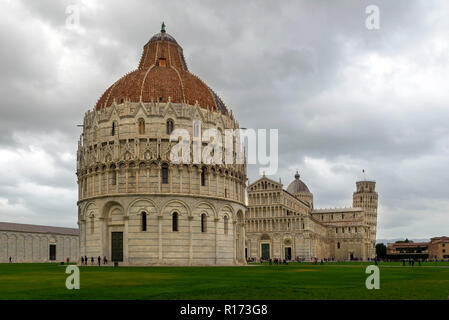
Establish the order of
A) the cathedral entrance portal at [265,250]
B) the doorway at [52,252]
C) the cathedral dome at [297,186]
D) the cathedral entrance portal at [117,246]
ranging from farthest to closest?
the cathedral dome at [297,186] < the cathedral entrance portal at [265,250] < the doorway at [52,252] < the cathedral entrance portal at [117,246]

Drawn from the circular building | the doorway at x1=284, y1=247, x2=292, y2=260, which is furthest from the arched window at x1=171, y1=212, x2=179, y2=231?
the doorway at x1=284, y1=247, x2=292, y2=260

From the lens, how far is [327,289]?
2362 cm

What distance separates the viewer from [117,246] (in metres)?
63.0

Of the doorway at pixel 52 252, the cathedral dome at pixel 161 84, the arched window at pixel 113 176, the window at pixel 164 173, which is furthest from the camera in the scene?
the doorway at pixel 52 252

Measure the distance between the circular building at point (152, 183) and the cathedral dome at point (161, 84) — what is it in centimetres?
15

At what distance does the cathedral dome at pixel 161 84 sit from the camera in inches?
2653

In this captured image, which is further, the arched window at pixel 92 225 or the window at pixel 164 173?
the arched window at pixel 92 225

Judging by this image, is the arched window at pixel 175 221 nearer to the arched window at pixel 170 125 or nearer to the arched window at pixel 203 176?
the arched window at pixel 203 176

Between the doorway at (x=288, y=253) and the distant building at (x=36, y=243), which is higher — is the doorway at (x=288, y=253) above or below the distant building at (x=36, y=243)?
below

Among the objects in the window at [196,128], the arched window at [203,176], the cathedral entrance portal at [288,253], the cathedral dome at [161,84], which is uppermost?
the cathedral dome at [161,84]

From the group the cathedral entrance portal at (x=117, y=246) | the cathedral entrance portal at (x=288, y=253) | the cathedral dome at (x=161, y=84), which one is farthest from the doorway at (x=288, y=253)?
the cathedral entrance portal at (x=117, y=246)

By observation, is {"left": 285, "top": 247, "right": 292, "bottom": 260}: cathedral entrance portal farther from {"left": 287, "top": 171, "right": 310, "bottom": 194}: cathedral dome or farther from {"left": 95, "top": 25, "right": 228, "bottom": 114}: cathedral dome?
{"left": 95, "top": 25, "right": 228, "bottom": 114}: cathedral dome

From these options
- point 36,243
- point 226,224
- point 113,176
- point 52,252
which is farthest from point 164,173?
point 52,252
